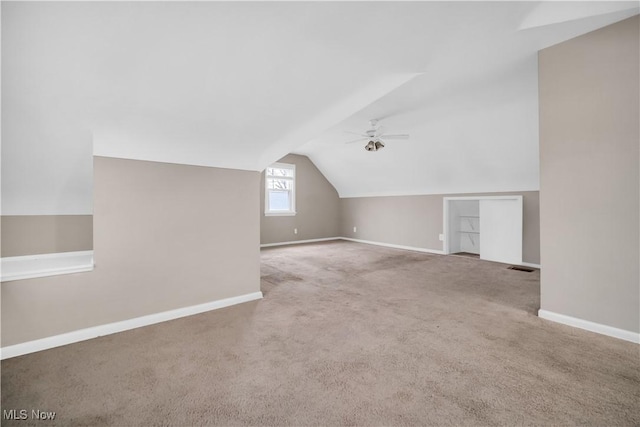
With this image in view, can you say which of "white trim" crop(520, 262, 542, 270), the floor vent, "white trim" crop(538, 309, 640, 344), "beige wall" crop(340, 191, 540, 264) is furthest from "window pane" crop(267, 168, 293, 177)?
"white trim" crop(538, 309, 640, 344)

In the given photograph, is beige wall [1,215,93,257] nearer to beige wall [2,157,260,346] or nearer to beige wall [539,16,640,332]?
beige wall [2,157,260,346]

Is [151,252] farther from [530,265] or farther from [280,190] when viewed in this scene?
[530,265]

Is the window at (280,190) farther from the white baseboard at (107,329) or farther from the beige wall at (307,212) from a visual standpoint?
the white baseboard at (107,329)

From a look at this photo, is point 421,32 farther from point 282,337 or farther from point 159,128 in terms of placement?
point 282,337

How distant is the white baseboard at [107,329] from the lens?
1962 millimetres

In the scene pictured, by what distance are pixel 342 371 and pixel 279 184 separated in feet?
19.6

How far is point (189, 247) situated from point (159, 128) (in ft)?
3.65

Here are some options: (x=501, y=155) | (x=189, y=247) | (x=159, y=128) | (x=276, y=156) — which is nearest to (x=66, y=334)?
(x=189, y=247)

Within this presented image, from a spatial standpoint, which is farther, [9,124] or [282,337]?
[282,337]

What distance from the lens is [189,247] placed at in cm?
268

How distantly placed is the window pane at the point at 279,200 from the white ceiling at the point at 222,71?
166 inches

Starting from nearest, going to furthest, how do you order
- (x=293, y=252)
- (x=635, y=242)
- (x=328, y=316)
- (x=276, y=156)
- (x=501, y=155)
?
(x=635, y=242) < (x=328, y=316) < (x=276, y=156) < (x=501, y=155) < (x=293, y=252)

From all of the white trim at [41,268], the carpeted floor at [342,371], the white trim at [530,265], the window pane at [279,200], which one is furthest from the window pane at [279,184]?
the white trim at [530,265]

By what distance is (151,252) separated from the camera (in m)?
2.48
